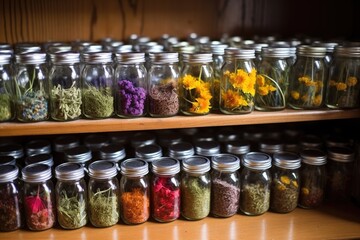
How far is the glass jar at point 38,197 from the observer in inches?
46.0

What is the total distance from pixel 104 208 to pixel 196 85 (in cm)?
48

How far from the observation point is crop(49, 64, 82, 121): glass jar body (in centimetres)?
113

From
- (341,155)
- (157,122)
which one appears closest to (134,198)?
(157,122)

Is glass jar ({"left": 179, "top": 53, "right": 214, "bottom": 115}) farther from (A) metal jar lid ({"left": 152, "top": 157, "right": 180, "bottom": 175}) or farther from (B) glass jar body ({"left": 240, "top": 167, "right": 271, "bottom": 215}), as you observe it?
(B) glass jar body ({"left": 240, "top": 167, "right": 271, "bottom": 215})

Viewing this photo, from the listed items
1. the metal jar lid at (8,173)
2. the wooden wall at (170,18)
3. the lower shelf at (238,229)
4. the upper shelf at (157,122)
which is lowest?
the lower shelf at (238,229)

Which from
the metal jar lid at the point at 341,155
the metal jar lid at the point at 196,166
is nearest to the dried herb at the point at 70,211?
the metal jar lid at the point at 196,166

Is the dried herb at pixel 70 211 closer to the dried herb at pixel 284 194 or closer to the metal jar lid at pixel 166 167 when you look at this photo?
the metal jar lid at pixel 166 167

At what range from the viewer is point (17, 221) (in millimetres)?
1211

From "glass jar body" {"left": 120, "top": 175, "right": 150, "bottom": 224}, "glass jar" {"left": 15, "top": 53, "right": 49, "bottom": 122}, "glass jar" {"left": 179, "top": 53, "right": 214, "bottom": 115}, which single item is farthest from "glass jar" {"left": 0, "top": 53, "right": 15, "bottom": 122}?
"glass jar" {"left": 179, "top": 53, "right": 214, "bottom": 115}

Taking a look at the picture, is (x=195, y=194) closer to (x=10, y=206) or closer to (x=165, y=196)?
(x=165, y=196)

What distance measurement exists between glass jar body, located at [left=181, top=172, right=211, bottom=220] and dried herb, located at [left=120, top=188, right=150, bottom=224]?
0.12 m

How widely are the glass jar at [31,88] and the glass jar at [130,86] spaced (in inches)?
8.3

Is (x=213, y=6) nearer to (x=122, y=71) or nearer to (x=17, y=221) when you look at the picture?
(x=122, y=71)

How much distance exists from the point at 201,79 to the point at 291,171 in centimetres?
44
